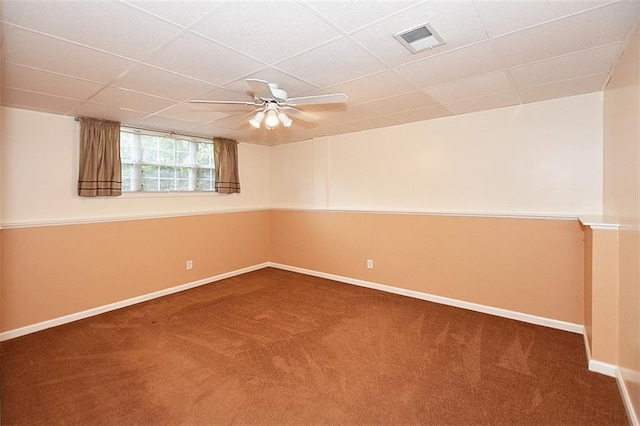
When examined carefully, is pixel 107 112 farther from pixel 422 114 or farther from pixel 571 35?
pixel 571 35

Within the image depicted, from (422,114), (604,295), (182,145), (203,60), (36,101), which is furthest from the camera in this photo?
(182,145)

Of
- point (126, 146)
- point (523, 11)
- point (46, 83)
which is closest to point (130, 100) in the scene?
point (46, 83)

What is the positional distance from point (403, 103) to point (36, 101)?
363 cm

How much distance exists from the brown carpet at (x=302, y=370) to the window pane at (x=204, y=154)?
233cm

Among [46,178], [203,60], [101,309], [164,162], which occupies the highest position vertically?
[203,60]

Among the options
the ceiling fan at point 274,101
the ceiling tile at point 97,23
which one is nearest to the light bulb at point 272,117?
the ceiling fan at point 274,101

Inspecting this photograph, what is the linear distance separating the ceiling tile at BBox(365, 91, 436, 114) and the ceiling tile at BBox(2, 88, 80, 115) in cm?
303

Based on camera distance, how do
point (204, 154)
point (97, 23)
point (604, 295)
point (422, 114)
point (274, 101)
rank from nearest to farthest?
1. point (97, 23)
2. point (604, 295)
3. point (274, 101)
4. point (422, 114)
5. point (204, 154)

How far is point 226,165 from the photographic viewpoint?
5.05m

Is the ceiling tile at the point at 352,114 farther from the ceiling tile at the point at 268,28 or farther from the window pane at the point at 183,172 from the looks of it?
the window pane at the point at 183,172

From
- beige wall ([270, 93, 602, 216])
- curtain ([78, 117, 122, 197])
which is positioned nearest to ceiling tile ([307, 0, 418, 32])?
beige wall ([270, 93, 602, 216])

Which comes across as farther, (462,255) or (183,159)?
(183,159)

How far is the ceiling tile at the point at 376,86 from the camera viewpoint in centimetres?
256

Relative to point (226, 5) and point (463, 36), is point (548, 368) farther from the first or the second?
point (226, 5)
